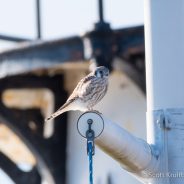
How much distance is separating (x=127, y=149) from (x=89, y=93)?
7.19 ft

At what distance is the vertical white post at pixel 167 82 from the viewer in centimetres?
378

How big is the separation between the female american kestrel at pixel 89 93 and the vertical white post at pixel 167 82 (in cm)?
160

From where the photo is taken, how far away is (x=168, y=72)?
379 cm

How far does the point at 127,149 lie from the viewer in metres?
3.53

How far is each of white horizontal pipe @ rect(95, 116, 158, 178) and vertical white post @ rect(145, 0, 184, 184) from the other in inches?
3.7

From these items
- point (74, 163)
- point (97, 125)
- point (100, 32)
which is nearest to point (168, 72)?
point (97, 125)

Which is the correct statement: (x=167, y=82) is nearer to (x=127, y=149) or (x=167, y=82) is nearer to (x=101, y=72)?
(x=127, y=149)

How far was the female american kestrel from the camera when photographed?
555 centimetres

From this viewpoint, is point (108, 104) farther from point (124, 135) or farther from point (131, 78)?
point (124, 135)

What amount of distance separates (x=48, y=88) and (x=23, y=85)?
0.28m

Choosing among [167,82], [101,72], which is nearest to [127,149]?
[167,82]

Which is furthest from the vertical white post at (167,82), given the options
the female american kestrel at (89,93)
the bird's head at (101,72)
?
the bird's head at (101,72)

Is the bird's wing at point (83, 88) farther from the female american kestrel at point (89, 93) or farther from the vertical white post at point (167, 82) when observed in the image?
the vertical white post at point (167, 82)

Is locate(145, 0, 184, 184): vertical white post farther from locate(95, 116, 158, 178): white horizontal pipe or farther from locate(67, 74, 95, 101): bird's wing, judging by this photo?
locate(67, 74, 95, 101): bird's wing
